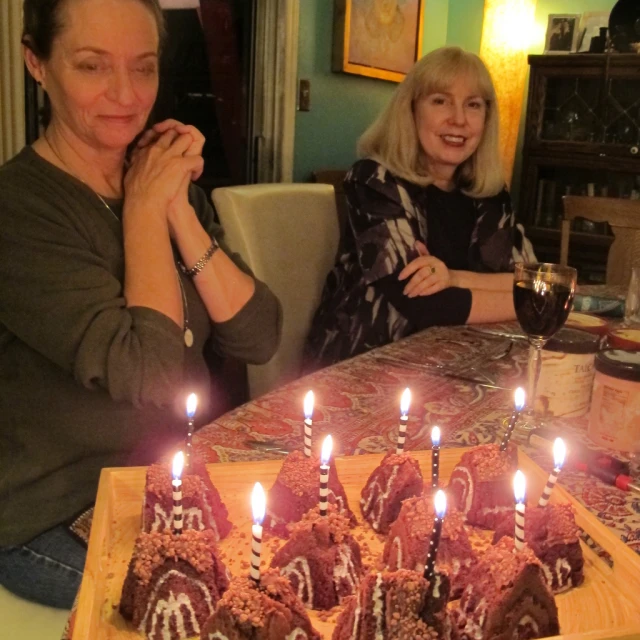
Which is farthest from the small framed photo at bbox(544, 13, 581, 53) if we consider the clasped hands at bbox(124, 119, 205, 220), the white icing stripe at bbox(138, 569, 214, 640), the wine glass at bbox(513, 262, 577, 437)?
the white icing stripe at bbox(138, 569, 214, 640)

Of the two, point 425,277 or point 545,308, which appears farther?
point 425,277

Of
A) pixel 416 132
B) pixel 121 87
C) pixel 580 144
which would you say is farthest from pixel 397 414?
pixel 580 144

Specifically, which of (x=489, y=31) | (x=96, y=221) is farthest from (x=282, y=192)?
(x=489, y=31)

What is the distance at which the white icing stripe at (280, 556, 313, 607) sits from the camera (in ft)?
2.31

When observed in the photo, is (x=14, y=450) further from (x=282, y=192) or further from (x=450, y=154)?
(x=450, y=154)

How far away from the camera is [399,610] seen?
0.60 metres

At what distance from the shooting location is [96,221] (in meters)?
1.20

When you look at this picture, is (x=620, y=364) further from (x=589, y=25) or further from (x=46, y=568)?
(x=589, y=25)

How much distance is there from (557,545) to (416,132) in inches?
62.0

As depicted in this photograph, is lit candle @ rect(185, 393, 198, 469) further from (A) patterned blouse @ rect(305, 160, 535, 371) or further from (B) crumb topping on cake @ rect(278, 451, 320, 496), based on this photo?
(A) patterned blouse @ rect(305, 160, 535, 371)

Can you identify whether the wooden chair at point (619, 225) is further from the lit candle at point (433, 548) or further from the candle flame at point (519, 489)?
the lit candle at point (433, 548)

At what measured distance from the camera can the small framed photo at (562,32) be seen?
4.27 meters

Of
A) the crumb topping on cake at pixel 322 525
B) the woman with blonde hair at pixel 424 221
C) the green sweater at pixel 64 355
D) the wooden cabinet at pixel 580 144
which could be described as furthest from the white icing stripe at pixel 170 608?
the wooden cabinet at pixel 580 144

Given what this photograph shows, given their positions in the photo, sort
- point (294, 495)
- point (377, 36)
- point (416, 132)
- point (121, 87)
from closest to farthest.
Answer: point (294, 495) → point (121, 87) → point (416, 132) → point (377, 36)
